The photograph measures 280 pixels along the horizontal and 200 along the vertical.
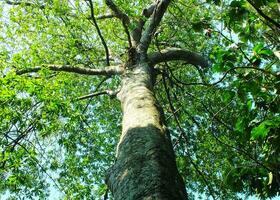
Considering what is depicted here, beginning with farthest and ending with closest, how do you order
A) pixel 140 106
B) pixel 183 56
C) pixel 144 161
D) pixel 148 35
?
pixel 183 56
pixel 148 35
pixel 140 106
pixel 144 161

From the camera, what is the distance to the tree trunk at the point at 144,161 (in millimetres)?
3041

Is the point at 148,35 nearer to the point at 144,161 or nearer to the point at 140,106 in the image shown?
the point at 140,106

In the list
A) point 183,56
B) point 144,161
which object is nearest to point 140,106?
point 144,161

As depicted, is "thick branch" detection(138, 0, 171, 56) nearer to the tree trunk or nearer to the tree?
the tree

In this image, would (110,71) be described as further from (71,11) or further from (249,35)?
(249,35)

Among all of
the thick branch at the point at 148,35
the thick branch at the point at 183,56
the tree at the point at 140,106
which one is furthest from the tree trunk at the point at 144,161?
the thick branch at the point at 183,56

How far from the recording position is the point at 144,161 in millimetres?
3521

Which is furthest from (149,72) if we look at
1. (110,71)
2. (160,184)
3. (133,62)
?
(160,184)

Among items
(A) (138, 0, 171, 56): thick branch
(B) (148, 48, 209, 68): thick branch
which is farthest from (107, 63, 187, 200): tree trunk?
(B) (148, 48, 209, 68): thick branch

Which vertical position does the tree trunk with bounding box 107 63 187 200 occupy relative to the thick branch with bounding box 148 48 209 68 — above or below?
below

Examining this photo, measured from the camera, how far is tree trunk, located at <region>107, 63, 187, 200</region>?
3.04 m

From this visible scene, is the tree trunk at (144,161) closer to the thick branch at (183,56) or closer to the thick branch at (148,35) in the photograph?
the thick branch at (148,35)

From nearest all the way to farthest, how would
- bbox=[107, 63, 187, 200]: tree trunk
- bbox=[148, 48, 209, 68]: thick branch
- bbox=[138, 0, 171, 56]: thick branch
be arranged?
1. bbox=[107, 63, 187, 200]: tree trunk
2. bbox=[138, 0, 171, 56]: thick branch
3. bbox=[148, 48, 209, 68]: thick branch

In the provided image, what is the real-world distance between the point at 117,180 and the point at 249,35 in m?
1.97
